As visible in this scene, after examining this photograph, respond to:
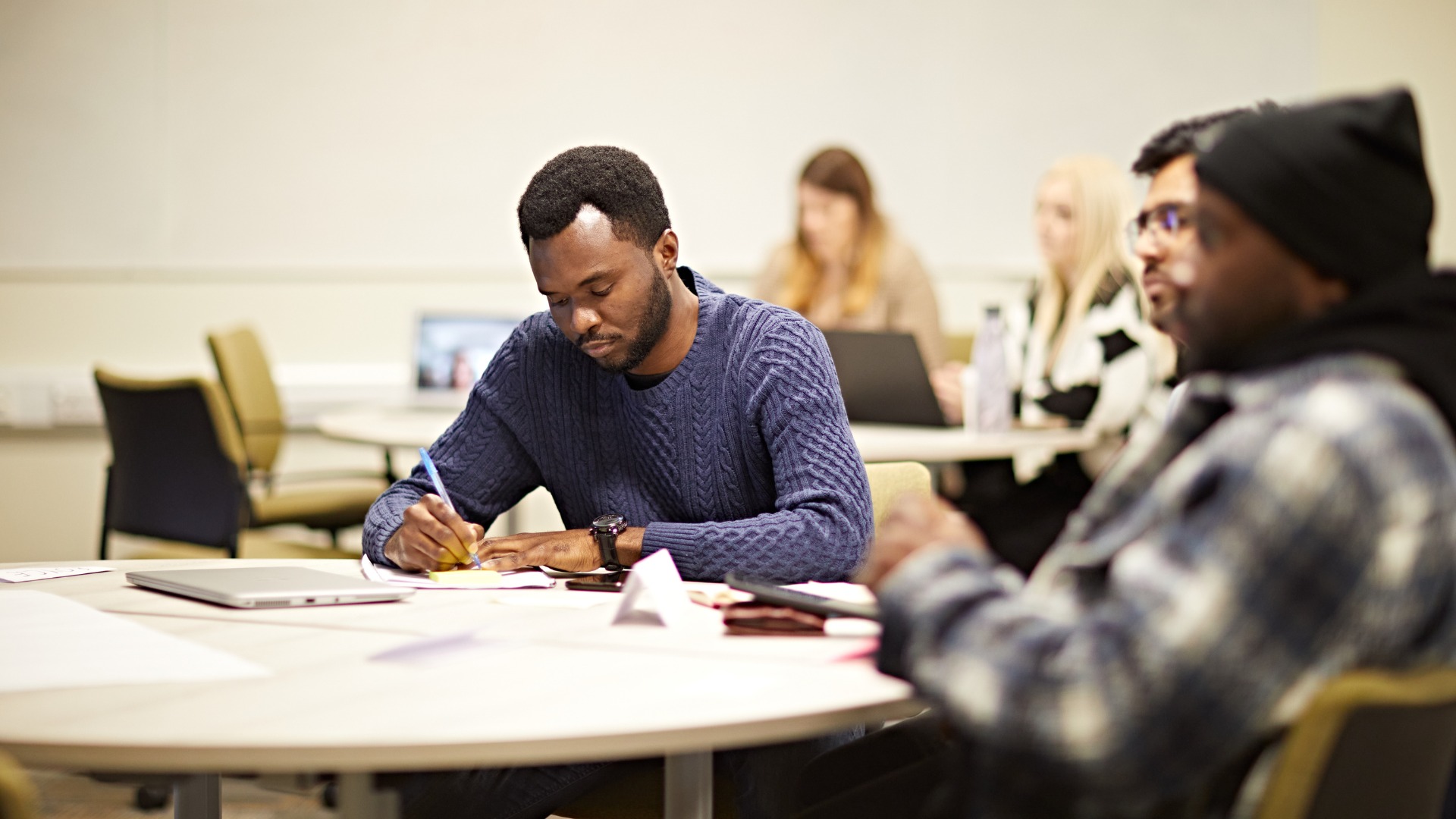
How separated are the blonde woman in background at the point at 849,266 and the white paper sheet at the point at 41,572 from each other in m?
2.95

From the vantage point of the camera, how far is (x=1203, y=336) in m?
0.93

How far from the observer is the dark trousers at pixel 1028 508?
306 centimetres

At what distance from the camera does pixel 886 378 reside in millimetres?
3424

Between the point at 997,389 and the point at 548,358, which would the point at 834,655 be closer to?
the point at 548,358

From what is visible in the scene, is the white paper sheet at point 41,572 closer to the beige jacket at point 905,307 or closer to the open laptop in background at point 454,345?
the open laptop in background at point 454,345

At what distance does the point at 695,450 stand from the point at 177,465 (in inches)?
80.1

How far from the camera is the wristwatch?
166cm

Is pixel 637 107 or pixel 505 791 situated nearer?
pixel 505 791

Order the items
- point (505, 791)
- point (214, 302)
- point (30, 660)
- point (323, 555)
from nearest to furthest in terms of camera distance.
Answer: point (30, 660), point (505, 791), point (323, 555), point (214, 302)

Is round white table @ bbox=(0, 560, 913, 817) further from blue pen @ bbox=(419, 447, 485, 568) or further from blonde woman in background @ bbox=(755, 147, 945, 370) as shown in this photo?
blonde woman in background @ bbox=(755, 147, 945, 370)

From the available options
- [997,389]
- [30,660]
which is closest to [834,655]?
[30,660]

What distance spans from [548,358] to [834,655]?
2.84 ft

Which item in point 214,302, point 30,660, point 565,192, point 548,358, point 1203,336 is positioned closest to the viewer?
point 1203,336

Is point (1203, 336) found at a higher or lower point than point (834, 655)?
higher
